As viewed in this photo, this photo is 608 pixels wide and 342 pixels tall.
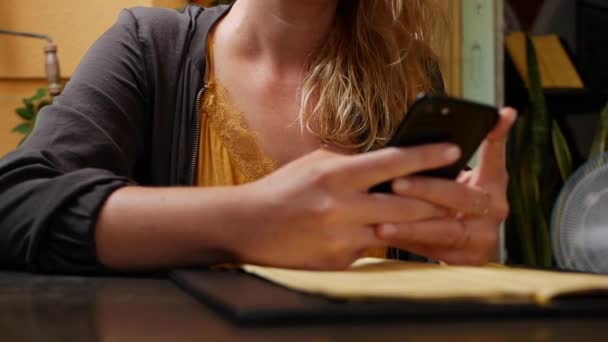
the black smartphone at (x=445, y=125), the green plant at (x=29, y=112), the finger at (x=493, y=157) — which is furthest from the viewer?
the green plant at (x=29, y=112)

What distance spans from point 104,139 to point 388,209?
401mm

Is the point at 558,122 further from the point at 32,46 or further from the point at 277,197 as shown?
the point at 277,197

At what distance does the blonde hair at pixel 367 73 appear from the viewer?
100 centimetres

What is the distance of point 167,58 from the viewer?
39.8 inches

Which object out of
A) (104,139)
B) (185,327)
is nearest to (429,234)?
(185,327)

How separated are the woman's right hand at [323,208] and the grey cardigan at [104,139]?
0.51 feet

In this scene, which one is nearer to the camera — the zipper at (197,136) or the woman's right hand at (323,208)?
the woman's right hand at (323,208)

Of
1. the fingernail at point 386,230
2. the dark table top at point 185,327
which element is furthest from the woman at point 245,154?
the dark table top at point 185,327

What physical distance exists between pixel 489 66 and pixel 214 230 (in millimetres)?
1944

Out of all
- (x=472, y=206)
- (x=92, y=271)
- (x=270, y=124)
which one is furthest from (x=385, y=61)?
(x=92, y=271)

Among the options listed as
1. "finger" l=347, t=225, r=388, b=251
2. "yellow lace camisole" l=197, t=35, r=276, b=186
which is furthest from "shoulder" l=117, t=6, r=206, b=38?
"finger" l=347, t=225, r=388, b=251

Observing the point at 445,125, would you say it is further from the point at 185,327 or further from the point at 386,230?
the point at 185,327

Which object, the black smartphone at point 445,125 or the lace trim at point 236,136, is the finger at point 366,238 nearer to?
the black smartphone at point 445,125

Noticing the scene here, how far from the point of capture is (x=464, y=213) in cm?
64
